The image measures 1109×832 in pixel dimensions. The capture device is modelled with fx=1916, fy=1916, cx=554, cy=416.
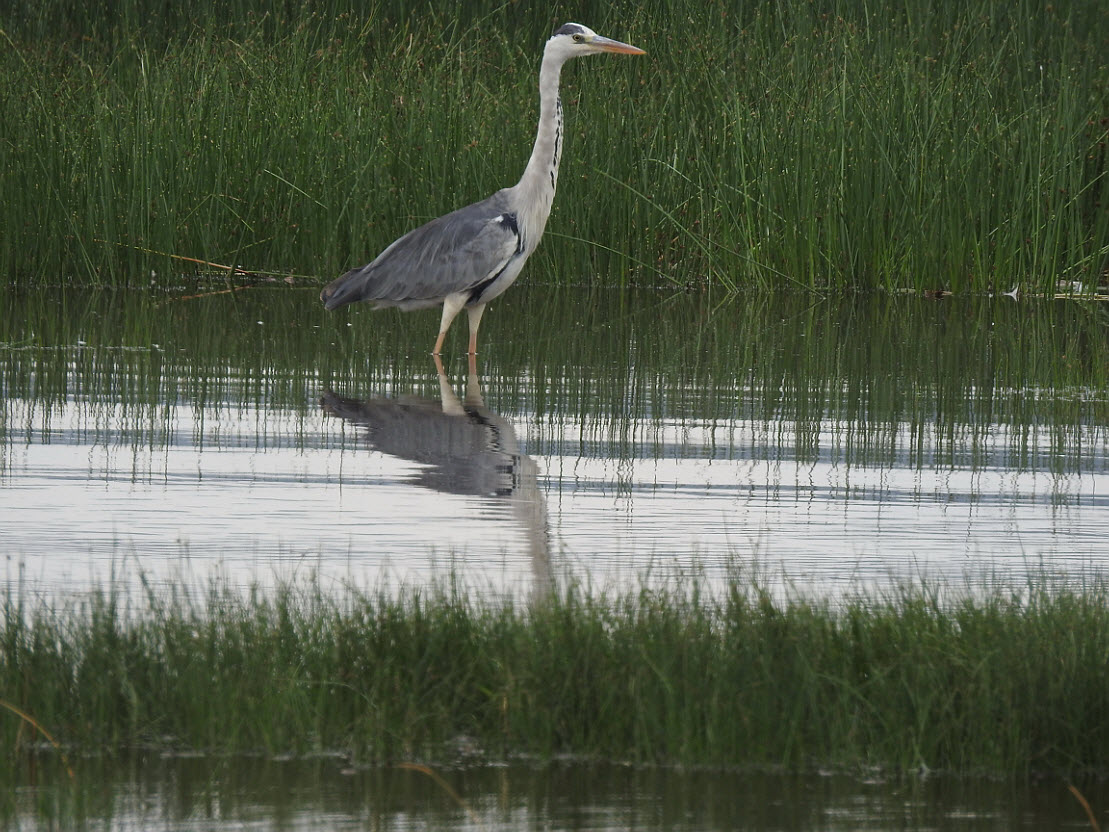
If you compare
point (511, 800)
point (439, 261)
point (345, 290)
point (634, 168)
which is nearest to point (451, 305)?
point (439, 261)

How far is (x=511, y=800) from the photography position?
396cm

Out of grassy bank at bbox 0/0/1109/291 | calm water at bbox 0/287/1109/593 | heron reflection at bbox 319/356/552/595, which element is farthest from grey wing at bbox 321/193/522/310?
grassy bank at bbox 0/0/1109/291

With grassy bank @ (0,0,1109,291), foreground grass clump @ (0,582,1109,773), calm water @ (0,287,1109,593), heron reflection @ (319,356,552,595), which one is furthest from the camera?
grassy bank @ (0,0,1109,291)

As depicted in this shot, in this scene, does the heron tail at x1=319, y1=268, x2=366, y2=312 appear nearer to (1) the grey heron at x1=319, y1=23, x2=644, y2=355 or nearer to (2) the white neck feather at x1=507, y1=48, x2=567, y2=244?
(1) the grey heron at x1=319, y1=23, x2=644, y2=355

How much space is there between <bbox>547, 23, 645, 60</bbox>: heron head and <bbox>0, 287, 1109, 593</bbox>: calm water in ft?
5.84

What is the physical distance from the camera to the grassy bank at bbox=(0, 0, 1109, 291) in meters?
14.8

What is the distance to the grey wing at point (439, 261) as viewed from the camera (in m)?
11.1

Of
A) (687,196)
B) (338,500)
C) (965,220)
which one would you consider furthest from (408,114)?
(338,500)

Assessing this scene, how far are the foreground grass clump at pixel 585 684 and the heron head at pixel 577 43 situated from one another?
781 centimetres

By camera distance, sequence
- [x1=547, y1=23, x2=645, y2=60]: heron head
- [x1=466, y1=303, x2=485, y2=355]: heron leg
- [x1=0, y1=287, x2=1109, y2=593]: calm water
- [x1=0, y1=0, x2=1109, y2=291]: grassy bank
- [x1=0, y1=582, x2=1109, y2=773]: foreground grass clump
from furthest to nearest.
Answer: [x1=0, y1=0, x2=1109, y2=291]: grassy bank
[x1=547, y1=23, x2=645, y2=60]: heron head
[x1=466, y1=303, x2=485, y2=355]: heron leg
[x1=0, y1=287, x2=1109, y2=593]: calm water
[x1=0, y1=582, x2=1109, y2=773]: foreground grass clump

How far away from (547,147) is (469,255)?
954mm

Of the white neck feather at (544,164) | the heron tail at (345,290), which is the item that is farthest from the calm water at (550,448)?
the white neck feather at (544,164)

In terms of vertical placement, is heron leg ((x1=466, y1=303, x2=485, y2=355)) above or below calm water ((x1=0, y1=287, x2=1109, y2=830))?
above

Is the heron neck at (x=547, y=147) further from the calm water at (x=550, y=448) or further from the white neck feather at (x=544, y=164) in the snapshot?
the calm water at (x=550, y=448)
